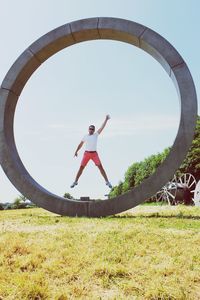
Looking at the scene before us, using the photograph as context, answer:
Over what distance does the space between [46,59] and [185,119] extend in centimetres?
483

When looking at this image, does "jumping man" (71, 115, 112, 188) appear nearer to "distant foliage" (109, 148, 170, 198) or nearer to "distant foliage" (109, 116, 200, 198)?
"distant foliage" (109, 116, 200, 198)

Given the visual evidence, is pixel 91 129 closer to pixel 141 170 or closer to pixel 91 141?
pixel 91 141

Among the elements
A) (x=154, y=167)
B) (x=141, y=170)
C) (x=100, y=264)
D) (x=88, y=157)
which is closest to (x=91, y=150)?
(x=88, y=157)

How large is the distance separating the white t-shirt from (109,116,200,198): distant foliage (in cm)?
2248

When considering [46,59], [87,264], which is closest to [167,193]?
[46,59]

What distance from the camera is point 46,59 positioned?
11664mm

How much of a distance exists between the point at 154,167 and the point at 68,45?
1530 inches

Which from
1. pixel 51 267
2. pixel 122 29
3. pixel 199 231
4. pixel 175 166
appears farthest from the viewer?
pixel 122 29

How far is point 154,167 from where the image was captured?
4912 cm

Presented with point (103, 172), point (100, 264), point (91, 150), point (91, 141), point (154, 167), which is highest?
point (154, 167)

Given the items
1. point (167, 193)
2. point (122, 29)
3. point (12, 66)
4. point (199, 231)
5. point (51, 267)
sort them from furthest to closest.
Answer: point (167, 193) < point (12, 66) < point (122, 29) < point (199, 231) < point (51, 267)

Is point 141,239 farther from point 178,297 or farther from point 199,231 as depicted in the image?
point 178,297

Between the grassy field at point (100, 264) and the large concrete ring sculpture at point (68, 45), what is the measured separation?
9.06ft

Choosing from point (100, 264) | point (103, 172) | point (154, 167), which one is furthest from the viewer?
point (154, 167)
